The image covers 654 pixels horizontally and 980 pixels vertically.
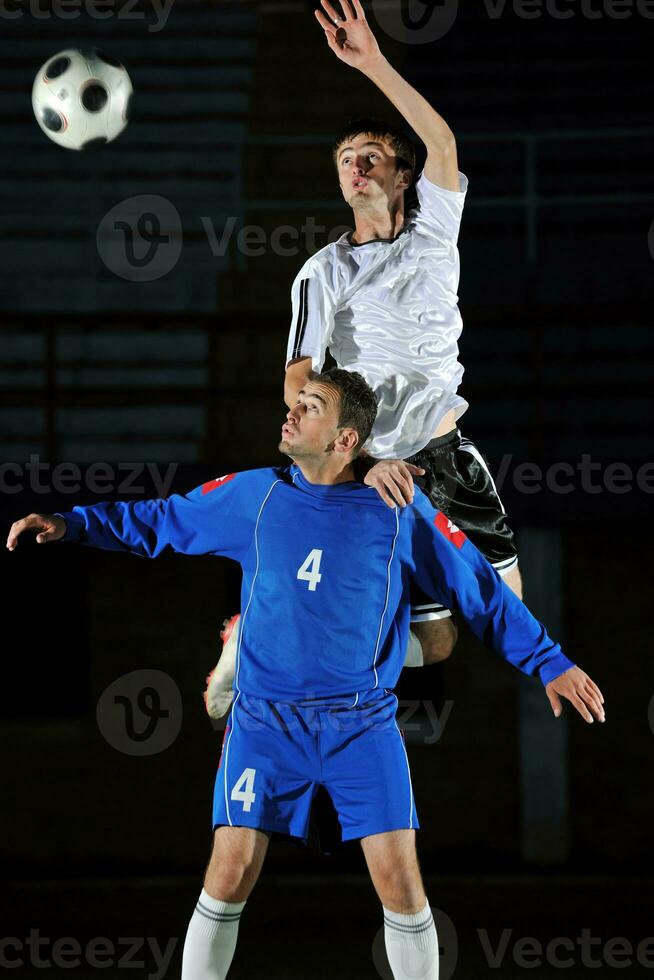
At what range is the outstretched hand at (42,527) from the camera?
13.0 ft

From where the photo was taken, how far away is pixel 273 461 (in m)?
8.38

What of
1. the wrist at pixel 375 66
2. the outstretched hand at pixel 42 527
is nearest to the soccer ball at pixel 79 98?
the wrist at pixel 375 66

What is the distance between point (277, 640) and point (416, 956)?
1070 mm

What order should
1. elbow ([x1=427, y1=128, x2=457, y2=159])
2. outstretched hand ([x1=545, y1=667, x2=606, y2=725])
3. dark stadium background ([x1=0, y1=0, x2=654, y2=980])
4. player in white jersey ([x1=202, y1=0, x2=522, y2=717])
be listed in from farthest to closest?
dark stadium background ([x1=0, y1=0, x2=654, y2=980]) < player in white jersey ([x1=202, y1=0, x2=522, y2=717]) < elbow ([x1=427, y1=128, x2=457, y2=159]) < outstretched hand ([x1=545, y1=667, x2=606, y2=725])

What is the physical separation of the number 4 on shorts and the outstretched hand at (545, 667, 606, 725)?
93 centimetres

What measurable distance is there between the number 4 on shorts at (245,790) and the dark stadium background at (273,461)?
13.4ft

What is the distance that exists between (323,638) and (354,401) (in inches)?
30.4

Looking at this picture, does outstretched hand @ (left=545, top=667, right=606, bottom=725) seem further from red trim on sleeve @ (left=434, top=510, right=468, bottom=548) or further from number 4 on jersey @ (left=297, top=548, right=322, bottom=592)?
number 4 on jersey @ (left=297, top=548, right=322, bottom=592)

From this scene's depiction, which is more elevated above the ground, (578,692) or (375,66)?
(375,66)

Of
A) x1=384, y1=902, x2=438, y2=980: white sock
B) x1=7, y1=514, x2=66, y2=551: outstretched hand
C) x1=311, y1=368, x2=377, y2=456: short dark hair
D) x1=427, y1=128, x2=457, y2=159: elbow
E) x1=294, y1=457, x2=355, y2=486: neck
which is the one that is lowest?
x1=384, y1=902, x2=438, y2=980: white sock

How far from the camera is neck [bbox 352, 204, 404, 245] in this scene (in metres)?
4.65

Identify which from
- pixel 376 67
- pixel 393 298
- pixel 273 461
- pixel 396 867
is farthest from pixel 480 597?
pixel 273 461

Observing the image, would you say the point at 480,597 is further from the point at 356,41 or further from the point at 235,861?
the point at 356,41

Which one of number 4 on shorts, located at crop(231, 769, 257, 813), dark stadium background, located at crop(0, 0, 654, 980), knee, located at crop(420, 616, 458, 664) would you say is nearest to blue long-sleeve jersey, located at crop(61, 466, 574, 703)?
number 4 on shorts, located at crop(231, 769, 257, 813)
